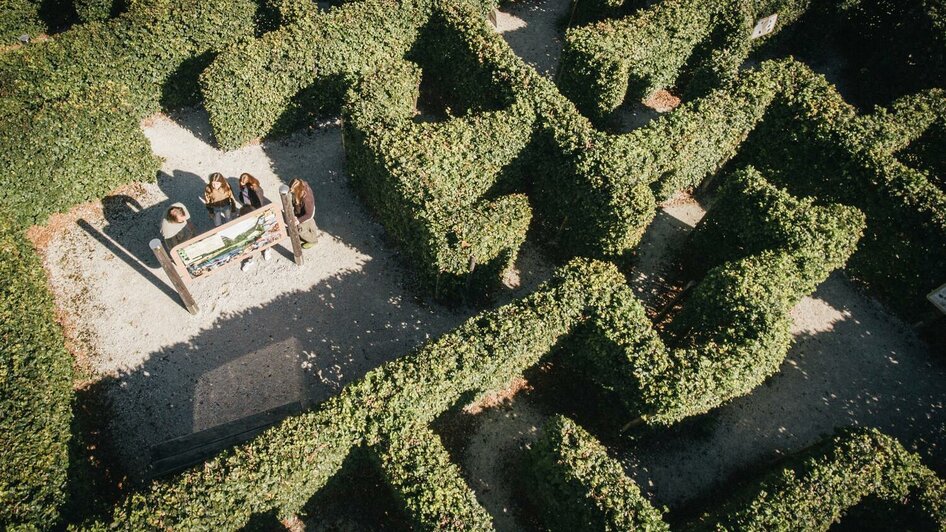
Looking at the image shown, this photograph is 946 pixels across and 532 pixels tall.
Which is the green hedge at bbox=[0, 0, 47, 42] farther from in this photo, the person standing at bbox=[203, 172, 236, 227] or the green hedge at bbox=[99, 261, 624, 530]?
the green hedge at bbox=[99, 261, 624, 530]

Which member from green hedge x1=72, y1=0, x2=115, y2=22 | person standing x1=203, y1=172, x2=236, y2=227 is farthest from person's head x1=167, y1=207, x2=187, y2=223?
green hedge x1=72, y1=0, x2=115, y2=22

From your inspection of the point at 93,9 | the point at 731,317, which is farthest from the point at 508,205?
the point at 93,9

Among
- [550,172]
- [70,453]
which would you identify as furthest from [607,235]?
[70,453]

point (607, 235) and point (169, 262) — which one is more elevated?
point (607, 235)

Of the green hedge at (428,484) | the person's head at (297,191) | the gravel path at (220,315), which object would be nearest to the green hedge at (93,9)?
the gravel path at (220,315)

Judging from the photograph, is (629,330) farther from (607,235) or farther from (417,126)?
(417,126)

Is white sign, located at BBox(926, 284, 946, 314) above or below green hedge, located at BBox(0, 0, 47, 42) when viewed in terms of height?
above
